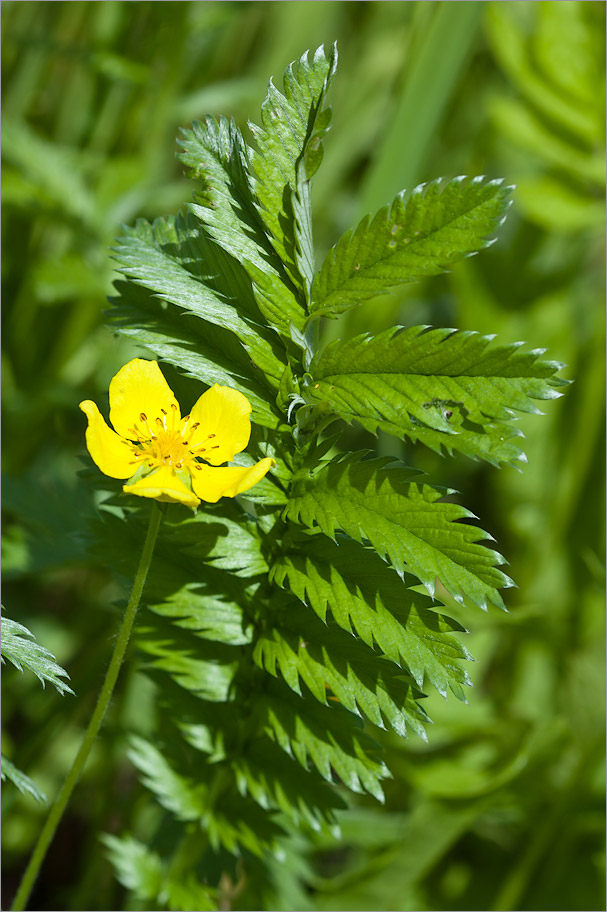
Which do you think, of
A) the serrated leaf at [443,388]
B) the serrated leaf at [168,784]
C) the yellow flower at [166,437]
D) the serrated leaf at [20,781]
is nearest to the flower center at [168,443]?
the yellow flower at [166,437]

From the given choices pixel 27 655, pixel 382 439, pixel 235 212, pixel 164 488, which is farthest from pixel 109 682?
pixel 382 439

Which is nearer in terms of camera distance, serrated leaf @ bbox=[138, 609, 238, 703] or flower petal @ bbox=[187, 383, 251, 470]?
flower petal @ bbox=[187, 383, 251, 470]

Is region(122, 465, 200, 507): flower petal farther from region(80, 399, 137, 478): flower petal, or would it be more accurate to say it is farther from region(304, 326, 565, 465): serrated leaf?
region(304, 326, 565, 465): serrated leaf

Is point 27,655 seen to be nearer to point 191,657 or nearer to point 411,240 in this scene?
point 191,657

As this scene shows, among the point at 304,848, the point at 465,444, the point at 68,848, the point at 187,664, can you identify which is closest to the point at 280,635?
the point at 187,664

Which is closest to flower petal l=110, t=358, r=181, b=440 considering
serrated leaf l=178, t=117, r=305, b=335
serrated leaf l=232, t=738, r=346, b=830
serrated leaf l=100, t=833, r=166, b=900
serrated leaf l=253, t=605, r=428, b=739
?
serrated leaf l=178, t=117, r=305, b=335

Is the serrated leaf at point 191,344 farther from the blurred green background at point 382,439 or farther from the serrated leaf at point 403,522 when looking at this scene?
the blurred green background at point 382,439
